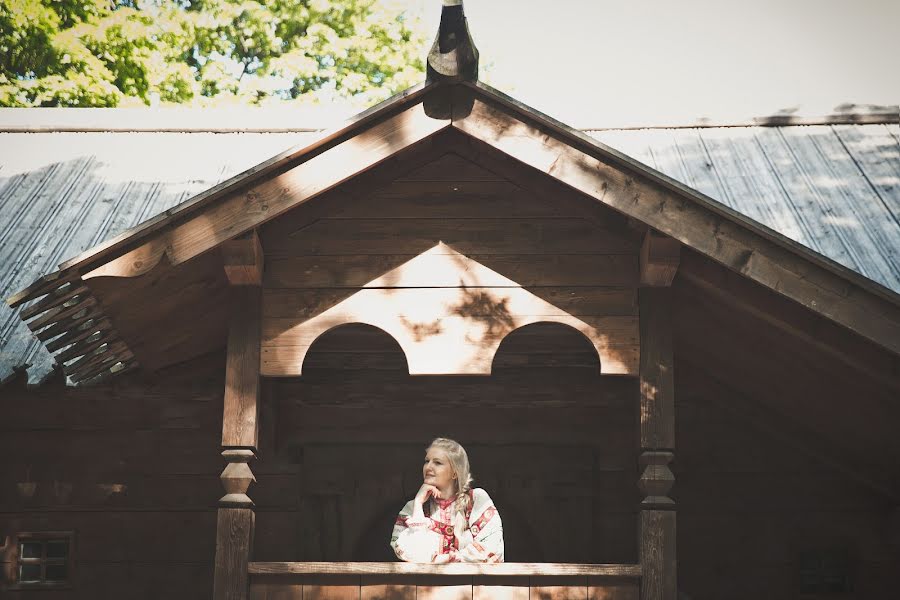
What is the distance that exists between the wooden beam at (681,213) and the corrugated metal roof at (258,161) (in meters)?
2.81

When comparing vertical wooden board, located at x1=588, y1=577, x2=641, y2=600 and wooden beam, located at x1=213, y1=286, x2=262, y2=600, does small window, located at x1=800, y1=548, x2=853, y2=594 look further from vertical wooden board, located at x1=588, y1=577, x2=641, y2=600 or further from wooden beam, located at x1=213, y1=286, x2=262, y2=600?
wooden beam, located at x1=213, y1=286, x2=262, y2=600

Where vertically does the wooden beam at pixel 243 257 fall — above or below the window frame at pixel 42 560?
above

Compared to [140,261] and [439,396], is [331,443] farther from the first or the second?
[140,261]

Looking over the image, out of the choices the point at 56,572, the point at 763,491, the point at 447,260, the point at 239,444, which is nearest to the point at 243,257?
the point at 239,444

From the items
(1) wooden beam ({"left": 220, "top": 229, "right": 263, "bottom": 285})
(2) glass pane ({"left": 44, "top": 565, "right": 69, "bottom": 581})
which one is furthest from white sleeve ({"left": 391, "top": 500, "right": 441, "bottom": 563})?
(2) glass pane ({"left": 44, "top": 565, "right": 69, "bottom": 581})

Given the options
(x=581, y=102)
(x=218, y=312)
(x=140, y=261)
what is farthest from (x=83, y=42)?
(x=140, y=261)

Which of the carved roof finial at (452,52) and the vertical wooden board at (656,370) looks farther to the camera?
the vertical wooden board at (656,370)

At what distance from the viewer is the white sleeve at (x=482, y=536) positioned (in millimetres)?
6594

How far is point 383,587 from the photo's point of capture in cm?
634

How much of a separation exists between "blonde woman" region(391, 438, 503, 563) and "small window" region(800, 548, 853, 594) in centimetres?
313

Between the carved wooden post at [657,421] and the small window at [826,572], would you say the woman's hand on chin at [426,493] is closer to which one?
the carved wooden post at [657,421]

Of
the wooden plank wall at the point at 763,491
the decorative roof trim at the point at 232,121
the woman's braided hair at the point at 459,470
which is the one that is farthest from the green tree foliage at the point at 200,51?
the woman's braided hair at the point at 459,470

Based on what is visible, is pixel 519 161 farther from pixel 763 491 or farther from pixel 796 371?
pixel 763 491

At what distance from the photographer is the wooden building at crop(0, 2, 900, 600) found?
6.29 metres
